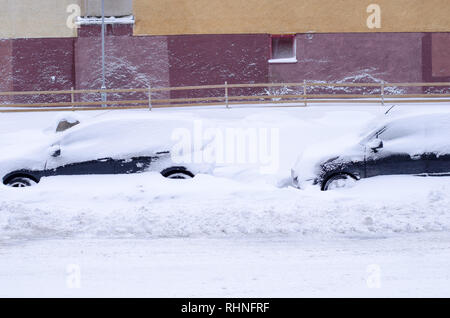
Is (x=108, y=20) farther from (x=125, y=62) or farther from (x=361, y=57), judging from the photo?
(x=361, y=57)

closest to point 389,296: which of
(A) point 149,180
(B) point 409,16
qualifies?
(A) point 149,180

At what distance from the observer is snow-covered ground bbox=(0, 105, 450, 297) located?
21.8ft

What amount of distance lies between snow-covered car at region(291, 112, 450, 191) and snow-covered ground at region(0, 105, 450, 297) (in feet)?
0.81

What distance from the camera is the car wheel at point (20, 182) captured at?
12.4 metres

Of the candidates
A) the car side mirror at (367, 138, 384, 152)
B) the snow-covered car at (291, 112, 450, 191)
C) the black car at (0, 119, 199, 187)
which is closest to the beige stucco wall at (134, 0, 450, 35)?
the black car at (0, 119, 199, 187)

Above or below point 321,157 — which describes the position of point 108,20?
above

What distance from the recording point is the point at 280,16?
83.7ft

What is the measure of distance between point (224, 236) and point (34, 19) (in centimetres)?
2001

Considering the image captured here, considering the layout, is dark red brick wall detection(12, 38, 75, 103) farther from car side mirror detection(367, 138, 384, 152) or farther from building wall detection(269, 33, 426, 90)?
car side mirror detection(367, 138, 384, 152)

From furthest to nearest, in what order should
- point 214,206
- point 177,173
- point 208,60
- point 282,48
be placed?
point 282,48 < point 208,60 < point 177,173 < point 214,206

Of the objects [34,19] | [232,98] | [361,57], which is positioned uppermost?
[34,19]

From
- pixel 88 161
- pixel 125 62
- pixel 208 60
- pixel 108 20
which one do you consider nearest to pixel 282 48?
pixel 208 60

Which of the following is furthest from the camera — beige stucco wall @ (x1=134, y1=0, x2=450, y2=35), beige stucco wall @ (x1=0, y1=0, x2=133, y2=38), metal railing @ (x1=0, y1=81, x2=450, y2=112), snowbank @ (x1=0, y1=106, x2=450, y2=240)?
beige stucco wall @ (x1=0, y1=0, x2=133, y2=38)

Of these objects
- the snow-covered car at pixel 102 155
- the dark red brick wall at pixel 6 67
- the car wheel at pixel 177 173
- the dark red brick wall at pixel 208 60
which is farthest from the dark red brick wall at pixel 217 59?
the car wheel at pixel 177 173
